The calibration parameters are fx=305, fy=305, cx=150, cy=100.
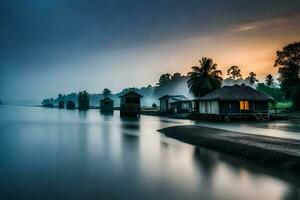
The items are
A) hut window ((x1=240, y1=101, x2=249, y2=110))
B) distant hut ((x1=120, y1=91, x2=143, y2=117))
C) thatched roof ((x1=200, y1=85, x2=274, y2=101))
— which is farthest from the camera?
distant hut ((x1=120, y1=91, x2=143, y2=117))

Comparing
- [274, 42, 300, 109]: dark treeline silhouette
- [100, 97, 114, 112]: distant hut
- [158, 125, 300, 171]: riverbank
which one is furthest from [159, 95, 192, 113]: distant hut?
[158, 125, 300, 171]: riverbank

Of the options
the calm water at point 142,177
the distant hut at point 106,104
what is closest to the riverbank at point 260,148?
the calm water at point 142,177

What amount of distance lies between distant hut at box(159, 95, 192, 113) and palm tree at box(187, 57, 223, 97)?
12.7ft

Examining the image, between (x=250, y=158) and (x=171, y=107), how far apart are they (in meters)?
65.4

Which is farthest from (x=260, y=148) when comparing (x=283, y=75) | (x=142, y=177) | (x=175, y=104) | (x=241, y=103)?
(x=175, y=104)

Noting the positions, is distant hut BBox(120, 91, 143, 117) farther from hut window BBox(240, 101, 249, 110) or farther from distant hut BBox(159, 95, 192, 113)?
hut window BBox(240, 101, 249, 110)

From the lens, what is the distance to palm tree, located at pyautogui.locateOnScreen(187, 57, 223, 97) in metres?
74.1

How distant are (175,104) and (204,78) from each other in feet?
38.8

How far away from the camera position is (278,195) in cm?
1264

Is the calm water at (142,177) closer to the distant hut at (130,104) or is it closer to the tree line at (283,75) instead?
the tree line at (283,75)

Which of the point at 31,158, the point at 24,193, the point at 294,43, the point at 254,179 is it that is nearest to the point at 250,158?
the point at 254,179

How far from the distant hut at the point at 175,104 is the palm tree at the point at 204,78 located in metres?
Result: 3.88

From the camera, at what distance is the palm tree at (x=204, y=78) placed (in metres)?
74.1

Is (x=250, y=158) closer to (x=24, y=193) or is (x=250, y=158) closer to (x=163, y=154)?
(x=163, y=154)
